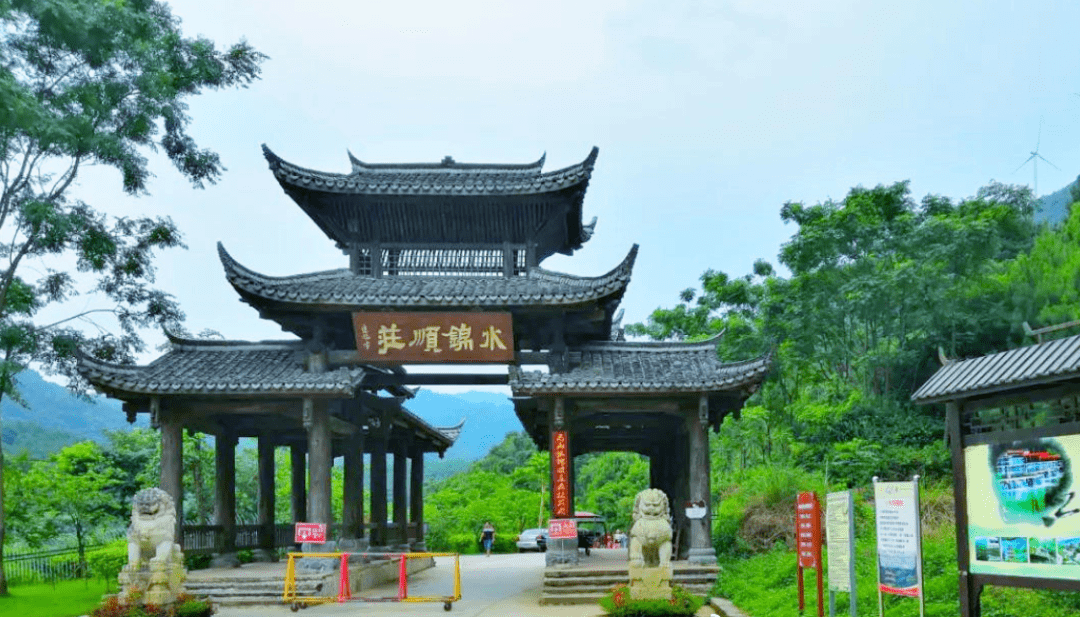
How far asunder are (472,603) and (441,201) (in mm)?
7147

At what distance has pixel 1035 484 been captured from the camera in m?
8.78

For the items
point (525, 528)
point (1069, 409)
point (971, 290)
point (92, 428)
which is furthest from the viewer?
point (92, 428)

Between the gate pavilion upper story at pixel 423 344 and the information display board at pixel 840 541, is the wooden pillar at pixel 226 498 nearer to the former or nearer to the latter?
the gate pavilion upper story at pixel 423 344

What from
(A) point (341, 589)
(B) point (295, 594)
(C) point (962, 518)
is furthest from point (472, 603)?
(C) point (962, 518)

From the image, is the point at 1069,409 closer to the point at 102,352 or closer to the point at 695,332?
the point at 102,352

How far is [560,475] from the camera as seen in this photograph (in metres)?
17.7

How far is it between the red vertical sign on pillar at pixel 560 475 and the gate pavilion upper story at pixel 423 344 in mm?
47

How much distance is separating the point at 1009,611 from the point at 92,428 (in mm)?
117762

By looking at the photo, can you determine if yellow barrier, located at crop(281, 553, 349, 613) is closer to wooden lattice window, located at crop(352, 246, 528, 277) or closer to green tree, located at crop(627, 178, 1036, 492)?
wooden lattice window, located at crop(352, 246, 528, 277)

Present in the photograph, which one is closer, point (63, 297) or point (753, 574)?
point (753, 574)

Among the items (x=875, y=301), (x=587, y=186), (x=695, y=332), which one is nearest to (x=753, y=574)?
(x=587, y=186)

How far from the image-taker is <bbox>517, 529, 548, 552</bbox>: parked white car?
3825cm

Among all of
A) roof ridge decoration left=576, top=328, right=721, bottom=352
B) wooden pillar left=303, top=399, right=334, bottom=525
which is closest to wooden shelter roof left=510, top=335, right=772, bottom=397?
roof ridge decoration left=576, top=328, right=721, bottom=352

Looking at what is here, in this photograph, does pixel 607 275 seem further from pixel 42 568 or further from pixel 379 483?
pixel 42 568
